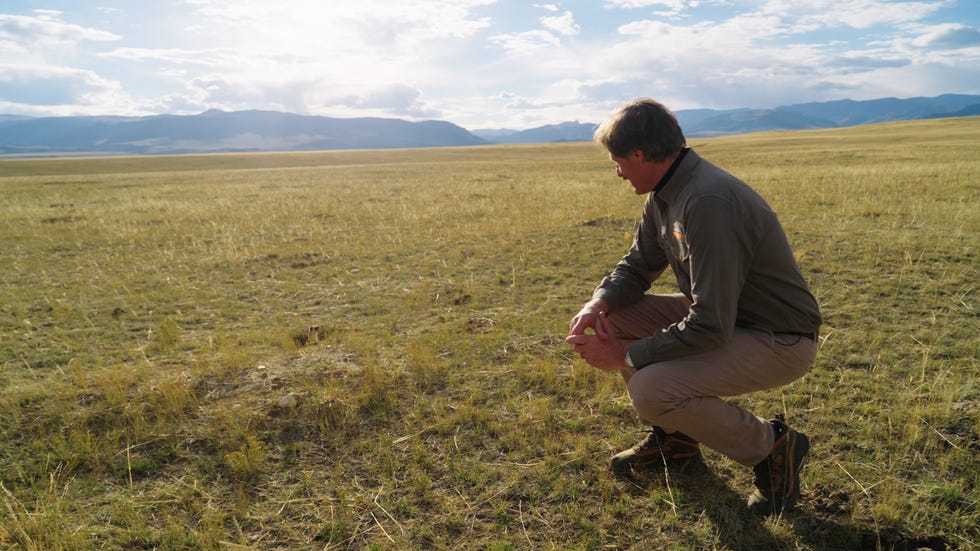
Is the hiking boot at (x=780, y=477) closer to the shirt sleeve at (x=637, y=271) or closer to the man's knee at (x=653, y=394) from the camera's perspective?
the man's knee at (x=653, y=394)

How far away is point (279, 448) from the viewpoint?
438cm

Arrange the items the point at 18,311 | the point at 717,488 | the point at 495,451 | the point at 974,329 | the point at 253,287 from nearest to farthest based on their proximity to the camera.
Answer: the point at 717,488 → the point at 495,451 → the point at 974,329 → the point at 18,311 → the point at 253,287

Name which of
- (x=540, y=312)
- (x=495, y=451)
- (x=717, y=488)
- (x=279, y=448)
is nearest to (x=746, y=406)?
(x=717, y=488)

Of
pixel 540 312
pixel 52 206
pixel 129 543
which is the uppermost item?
pixel 52 206

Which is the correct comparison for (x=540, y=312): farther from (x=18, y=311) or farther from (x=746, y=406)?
(x=18, y=311)

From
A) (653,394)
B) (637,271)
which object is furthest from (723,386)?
(637,271)

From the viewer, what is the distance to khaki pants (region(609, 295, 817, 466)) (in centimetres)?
334

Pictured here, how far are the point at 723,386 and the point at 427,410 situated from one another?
8.51 feet

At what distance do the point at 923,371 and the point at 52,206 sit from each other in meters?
26.9

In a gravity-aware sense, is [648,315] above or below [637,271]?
below

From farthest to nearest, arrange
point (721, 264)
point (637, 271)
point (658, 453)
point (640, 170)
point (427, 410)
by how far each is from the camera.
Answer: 1. point (427, 410)
2. point (637, 271)
3. point (658, 453)
4. point (640, 170)
5. point (721, 264)

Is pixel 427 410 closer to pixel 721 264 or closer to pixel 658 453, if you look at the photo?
pixel 658 453

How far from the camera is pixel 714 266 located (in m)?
3.09

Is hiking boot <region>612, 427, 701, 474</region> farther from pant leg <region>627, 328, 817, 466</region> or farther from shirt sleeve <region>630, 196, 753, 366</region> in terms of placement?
shirt sleeve <region>630, 196, 753, 366</region>
